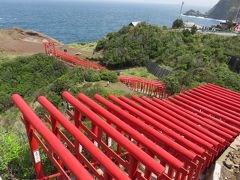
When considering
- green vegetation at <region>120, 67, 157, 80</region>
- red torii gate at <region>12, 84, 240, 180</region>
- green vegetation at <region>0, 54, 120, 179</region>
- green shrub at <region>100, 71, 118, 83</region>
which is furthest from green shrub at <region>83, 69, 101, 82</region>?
red torii gate at <region>12, 84, 240, 180</region>

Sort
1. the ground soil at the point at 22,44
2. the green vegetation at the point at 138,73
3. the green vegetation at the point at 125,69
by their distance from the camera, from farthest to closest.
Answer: the ground soil at the point at 22,44 < the green vegetation at the point at 138,73 < the green vegetation at the point at 125,69

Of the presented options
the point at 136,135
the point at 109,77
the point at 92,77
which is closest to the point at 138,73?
the point at 109,77

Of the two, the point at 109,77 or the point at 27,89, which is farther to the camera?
the point at 27,89

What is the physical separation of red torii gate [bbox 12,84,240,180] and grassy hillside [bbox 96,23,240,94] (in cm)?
1301

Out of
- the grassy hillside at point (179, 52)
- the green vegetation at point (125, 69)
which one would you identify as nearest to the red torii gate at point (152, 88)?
the green vegetation at point (125, 69)

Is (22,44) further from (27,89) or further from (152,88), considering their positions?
(152,88)

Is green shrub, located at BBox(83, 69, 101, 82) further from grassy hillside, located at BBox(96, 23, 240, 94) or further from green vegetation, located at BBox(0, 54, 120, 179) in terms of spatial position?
grassy hillside, located at BBox(96, 23, 240, 94)

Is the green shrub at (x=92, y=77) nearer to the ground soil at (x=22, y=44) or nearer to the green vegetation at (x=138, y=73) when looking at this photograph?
the green vegetation at (x=138, y=73)

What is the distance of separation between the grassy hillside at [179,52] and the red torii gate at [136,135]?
512 inches

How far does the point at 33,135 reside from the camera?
5273mm

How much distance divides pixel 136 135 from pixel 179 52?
2842 cm

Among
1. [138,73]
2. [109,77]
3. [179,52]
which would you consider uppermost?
[109,77]

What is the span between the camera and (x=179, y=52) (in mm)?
32375

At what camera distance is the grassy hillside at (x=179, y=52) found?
2484cm
